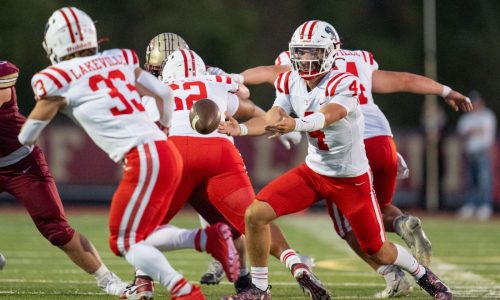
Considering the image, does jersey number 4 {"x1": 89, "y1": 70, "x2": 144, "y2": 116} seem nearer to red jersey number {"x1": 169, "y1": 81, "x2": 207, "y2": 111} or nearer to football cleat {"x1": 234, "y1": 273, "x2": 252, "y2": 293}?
red jersey number {"x1": 169, "y1": 81, "x2": 207, "y2": 111}

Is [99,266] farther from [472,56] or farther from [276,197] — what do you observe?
[472,56]

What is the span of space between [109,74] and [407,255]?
6.36ft

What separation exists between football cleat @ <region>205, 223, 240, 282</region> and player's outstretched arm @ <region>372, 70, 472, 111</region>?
5.99ft

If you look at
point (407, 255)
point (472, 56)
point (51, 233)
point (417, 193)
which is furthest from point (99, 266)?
point (472, 56)

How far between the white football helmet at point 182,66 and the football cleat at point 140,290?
112cm

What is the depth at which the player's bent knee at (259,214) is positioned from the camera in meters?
5.75

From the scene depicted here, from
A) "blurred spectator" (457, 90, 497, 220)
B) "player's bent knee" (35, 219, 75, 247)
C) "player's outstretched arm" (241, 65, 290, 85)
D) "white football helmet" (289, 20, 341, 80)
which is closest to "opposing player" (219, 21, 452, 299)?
"white football helmet" (289, 20, 341, 80)

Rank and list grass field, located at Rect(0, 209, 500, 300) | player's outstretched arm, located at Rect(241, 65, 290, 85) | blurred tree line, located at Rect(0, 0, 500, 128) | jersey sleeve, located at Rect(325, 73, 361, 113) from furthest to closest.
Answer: blurred tree line, located at Rect(0, 0, 500, 128) < player's outstretched arm, located at Rect(241, 65, 290, 85) < grass field, located at Rect(0, 209, 500, 300) < jersey sleeve, located at Rect(325, 73, 361, 113)

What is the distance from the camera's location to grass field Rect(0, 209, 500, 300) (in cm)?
655

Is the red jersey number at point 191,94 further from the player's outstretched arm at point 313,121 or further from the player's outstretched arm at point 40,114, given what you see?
the player's outstretched arm at point 40,114

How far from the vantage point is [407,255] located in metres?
5.99

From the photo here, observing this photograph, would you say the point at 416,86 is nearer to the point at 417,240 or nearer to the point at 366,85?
the point at 366,85

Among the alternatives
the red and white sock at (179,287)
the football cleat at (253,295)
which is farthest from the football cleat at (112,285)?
the red and white sock at (179,287)

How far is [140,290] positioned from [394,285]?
148 cm
